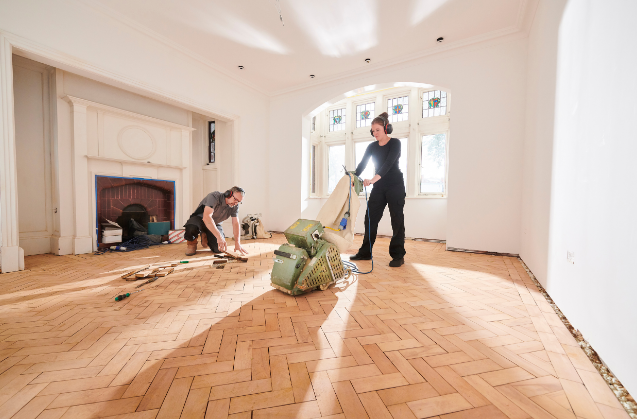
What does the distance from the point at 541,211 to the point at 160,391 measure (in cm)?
301

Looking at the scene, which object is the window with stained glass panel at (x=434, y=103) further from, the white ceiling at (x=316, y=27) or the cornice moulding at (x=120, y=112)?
the cornice moulding at (x=120, y=112)

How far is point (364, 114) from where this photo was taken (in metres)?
6.30

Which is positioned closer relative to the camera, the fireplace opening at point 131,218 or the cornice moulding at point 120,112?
the cornice moulding at point 120,112

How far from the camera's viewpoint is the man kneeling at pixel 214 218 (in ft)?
10.5

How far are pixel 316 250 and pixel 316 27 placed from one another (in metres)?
3.35

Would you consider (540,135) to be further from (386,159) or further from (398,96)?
(398,96)

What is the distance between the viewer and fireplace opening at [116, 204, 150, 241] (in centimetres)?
444

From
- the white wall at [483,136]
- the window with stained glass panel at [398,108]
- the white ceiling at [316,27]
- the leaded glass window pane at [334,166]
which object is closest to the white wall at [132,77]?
the white ceiling at [316,27]

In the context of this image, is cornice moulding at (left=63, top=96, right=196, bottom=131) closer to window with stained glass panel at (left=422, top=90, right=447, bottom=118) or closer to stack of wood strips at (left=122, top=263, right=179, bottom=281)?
stack of wood strips at (left=122, top=263, right=179, bottom=281)

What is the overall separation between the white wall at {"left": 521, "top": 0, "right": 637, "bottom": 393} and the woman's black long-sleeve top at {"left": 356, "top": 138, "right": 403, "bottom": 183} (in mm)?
1284

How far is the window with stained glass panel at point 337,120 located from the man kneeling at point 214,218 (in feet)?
13.2

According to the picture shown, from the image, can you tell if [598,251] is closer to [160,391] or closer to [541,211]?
[541,211]

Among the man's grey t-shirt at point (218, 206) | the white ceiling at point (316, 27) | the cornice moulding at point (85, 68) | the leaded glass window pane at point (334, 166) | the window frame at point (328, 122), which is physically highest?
the white ceiling at point (316, 27)

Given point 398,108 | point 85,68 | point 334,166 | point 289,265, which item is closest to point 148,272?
point 289,265
